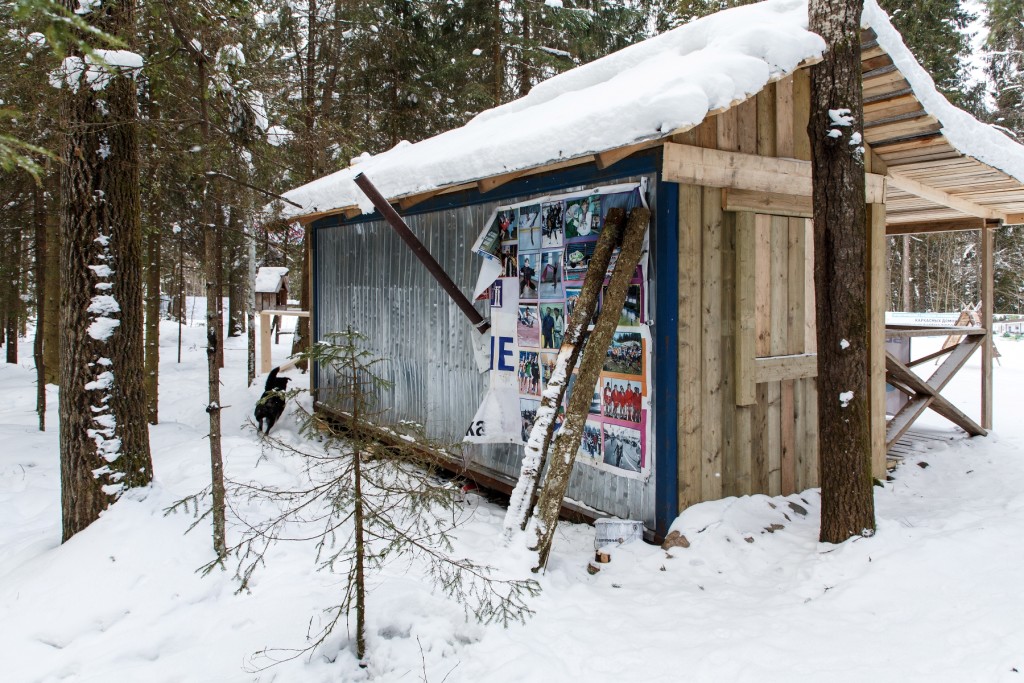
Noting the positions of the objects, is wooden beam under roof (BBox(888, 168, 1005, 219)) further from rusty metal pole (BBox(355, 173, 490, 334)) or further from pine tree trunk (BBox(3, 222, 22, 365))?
pine tree trunk (BBox(3, 222, 22, 365))

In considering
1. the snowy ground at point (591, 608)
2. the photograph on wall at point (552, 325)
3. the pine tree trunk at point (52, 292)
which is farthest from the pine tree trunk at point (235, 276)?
the snowy ground at point (591, 608)

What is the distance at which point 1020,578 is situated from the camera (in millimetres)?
3770

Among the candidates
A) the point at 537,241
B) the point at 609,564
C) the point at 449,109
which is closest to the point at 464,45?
the point at 449,109

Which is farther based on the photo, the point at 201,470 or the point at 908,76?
the point at 201,470

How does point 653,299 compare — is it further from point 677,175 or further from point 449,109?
point 449,109

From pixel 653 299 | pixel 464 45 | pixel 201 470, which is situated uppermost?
pixel 464 45

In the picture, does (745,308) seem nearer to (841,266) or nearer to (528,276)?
(841,266)

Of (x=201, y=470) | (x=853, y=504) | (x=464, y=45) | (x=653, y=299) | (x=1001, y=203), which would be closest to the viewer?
(x=853, y=504)

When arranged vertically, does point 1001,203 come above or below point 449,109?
below

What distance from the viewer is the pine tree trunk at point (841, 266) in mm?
4246

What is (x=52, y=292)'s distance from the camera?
11.0 m

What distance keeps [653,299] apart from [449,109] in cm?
1213

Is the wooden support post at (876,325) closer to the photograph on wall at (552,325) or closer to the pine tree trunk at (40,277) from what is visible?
the photograph on wall at (552,325)

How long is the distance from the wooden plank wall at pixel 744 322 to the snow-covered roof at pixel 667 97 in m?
0.62
